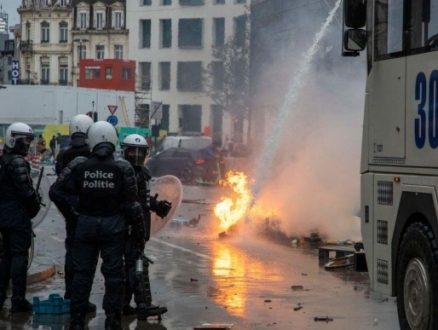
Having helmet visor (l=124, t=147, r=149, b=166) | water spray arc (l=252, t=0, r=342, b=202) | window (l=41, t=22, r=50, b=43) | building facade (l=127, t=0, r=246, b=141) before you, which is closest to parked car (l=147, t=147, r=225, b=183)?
building facade (l=127, t=0, r=246, b=141)

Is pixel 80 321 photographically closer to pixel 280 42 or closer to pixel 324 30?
pixel 324 30

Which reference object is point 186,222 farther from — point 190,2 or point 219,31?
point 190,2

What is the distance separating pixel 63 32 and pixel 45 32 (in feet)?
7.79

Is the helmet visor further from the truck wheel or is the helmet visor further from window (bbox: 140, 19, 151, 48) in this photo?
window (bbox: 140, 19, 151, 48)

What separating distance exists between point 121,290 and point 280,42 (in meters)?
24.5

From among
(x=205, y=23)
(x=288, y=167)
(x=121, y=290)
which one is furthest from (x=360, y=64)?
(x=205, y=23)

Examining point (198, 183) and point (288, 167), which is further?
point (198, 183)

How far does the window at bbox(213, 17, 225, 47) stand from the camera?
2133 inches

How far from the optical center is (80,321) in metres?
9.11

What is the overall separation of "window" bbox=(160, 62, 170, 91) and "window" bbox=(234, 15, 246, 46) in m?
12.1

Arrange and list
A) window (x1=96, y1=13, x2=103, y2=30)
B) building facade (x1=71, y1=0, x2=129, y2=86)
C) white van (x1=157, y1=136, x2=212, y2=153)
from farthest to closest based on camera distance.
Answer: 1. window (x1=96, y1=13, x2=103, y2=30)
2. building facade (x1=71, y1=0, x2=129, y2=86)
3. white van (x1=157, y1=136, x2=212, y2=153)

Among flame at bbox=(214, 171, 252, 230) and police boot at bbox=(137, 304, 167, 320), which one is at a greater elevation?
flame at bbox=(214, 171, 252, 230)

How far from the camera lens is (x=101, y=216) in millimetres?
9000

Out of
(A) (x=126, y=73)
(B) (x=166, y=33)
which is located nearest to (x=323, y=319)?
(B) (x=166, y=33)
